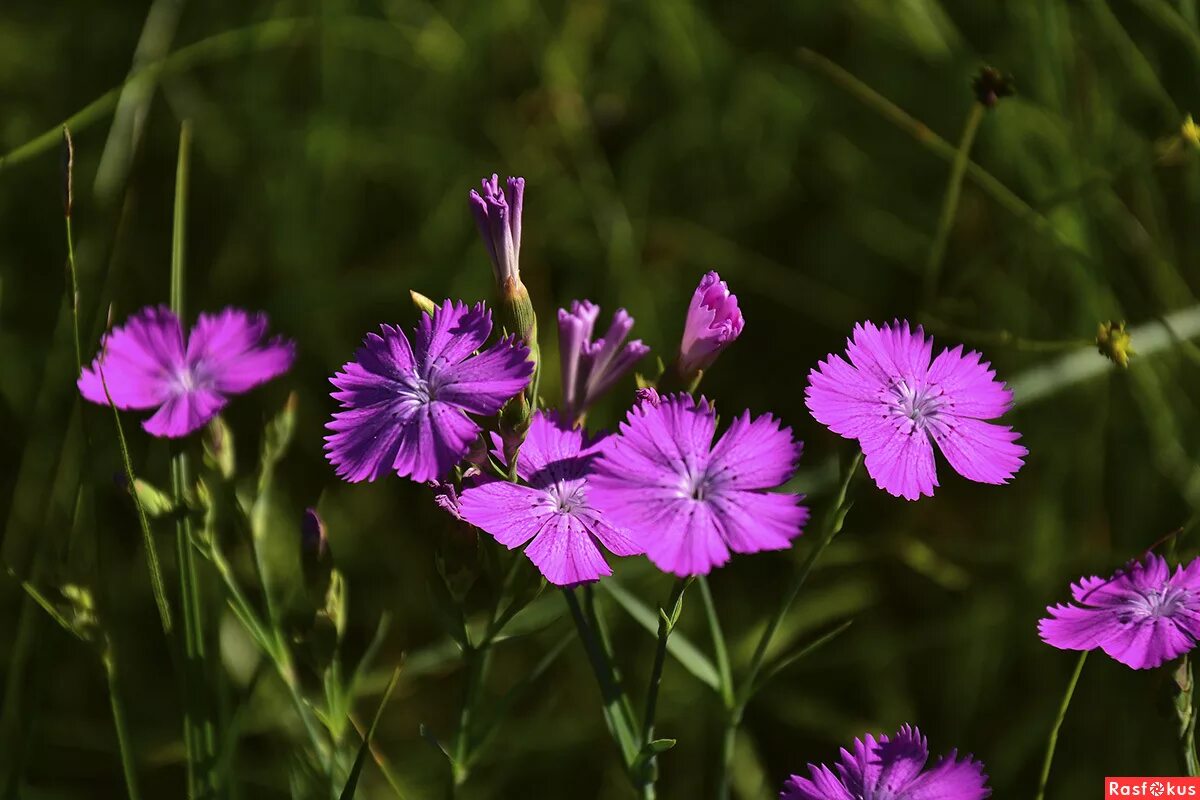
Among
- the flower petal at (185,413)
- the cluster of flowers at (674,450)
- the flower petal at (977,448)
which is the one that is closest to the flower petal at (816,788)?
the cluster of flowers at (674,450)

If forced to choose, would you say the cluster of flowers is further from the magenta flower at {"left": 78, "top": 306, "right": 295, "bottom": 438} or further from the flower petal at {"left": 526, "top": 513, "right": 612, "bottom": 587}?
the magenta flower at {"left": 78, "top": 306, "right": 295, "bottom": 438}

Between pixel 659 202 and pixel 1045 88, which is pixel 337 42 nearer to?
pixel 659 202

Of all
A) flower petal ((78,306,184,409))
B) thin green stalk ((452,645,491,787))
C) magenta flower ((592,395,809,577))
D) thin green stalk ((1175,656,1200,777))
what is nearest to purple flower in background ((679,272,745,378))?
magenta flower ((592,395,809,577))

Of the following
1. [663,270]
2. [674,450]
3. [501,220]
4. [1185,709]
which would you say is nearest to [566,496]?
[674,450]

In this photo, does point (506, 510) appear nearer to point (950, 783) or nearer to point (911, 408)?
point (911, 408)

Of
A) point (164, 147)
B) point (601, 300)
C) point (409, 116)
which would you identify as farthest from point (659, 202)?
point (164, 147)

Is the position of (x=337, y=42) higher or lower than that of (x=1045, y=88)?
higher
